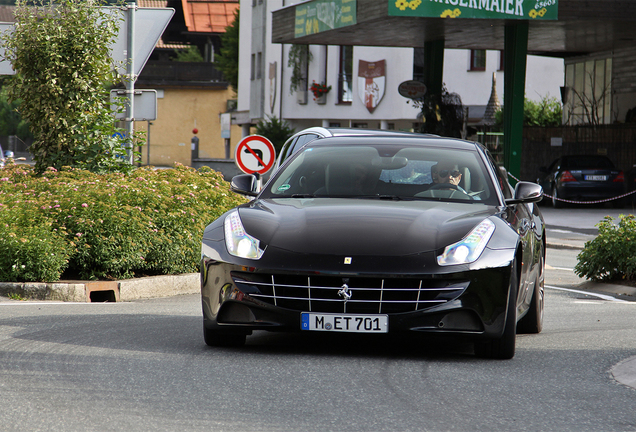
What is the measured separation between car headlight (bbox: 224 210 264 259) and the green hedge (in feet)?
12.6

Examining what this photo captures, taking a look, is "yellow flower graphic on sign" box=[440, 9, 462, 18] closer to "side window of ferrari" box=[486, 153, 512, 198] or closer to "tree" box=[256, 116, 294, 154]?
"side window of ferrari" box=[486, 153, 512, 198]

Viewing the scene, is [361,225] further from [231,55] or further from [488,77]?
[231,55]

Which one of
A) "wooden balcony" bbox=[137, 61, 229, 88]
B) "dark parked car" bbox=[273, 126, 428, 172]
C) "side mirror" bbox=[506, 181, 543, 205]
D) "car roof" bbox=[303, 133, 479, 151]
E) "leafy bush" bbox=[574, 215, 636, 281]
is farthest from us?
"wooden balcony" bbox=[137, 61, 229, 88]

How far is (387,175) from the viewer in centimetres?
711

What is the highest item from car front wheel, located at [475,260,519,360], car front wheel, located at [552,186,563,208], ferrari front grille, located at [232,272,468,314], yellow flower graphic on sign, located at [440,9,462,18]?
yellow flower graphic on sign, located at [440,9,462,18]

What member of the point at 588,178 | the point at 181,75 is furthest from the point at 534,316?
the point at 181,75

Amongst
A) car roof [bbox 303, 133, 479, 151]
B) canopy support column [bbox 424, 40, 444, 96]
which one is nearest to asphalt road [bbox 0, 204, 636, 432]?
car roof [bbox 303, 133, 479, 151]

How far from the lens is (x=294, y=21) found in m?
30.6

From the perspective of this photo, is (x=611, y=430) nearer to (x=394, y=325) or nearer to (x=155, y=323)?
(x=394, y=325)

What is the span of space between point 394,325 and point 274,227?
3.12 ft

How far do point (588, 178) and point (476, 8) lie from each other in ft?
22.6

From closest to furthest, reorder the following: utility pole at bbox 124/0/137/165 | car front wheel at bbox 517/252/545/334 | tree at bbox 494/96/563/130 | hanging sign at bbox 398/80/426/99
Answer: car front wheel at bbox 517/252/545/334, utility pole at bbox 124/0/137/165, hanging sign at bbox 398/80/426/99, tree at bbox 494/96/563/130

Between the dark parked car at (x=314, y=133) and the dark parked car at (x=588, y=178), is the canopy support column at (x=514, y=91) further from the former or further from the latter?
the dark parked car at (x=314, y=133)

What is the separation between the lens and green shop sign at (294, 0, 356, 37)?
27.1 meters
